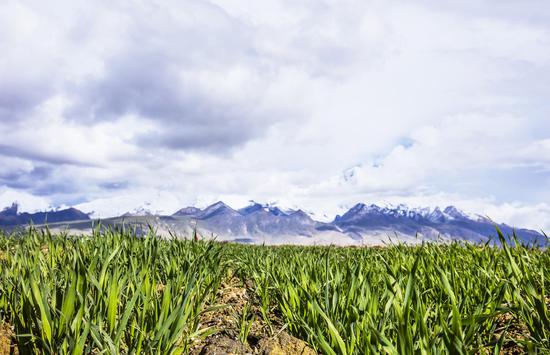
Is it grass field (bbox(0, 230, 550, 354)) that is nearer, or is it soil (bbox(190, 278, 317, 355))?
grass field (bbox(0, 230, 550, 354))

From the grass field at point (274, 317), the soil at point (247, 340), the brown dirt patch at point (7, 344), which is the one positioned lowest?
the soil at point (247, 340)

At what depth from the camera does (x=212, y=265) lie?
5375 millimetres

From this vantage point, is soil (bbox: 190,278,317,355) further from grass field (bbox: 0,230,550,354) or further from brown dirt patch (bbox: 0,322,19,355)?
brown dirt patch (bbox: 0,322,19,355)

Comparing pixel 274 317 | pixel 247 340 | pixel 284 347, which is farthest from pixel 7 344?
pixel 274 317

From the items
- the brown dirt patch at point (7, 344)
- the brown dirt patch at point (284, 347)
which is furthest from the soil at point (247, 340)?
the brown dirt patch at point (7, 344)

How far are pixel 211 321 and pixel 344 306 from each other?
159 centimetres

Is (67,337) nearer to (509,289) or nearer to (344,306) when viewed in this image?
(344,306)

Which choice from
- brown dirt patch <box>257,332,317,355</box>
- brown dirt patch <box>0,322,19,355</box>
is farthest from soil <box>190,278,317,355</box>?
brown dirt patch <box>0,322,19,355</box>

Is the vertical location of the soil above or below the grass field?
below

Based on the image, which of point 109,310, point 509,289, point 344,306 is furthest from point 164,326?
point 509,289

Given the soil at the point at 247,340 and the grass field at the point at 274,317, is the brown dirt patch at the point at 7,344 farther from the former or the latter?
the soil at the point at 247,340

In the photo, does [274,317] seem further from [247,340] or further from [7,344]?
[7,344]

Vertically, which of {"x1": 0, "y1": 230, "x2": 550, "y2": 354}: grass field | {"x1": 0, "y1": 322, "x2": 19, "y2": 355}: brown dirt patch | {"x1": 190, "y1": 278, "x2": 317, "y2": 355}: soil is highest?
{"x1": 0, "y1": 230, "x2": 550, "y2": 354}: grass field

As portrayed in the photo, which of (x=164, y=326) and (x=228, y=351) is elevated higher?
(x=164, y=326)
